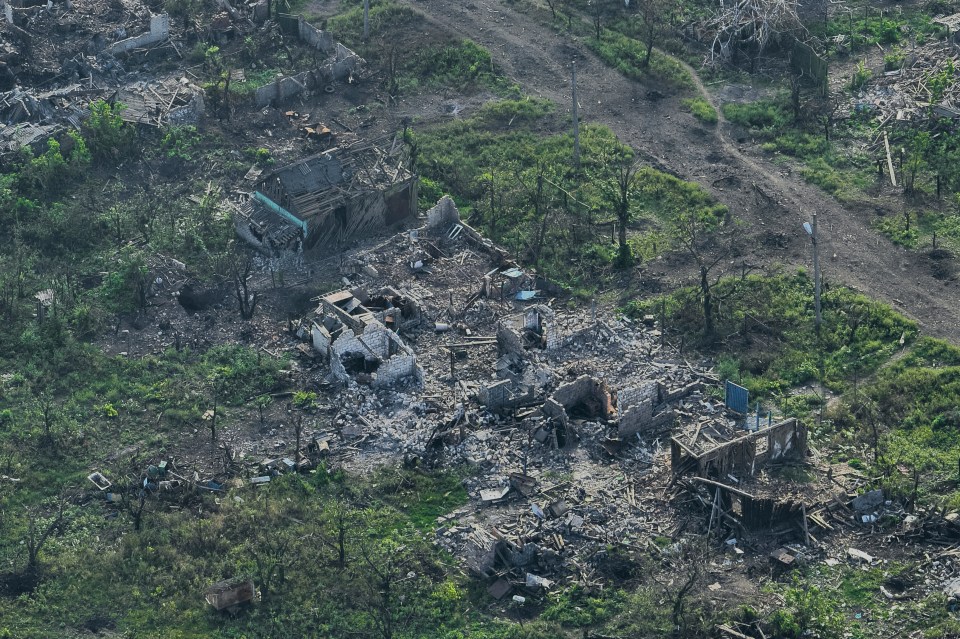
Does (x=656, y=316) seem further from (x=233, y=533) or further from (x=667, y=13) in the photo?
(x=667, y=13)

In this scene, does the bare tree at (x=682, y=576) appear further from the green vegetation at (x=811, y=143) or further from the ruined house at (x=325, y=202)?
the green vegetation at (x=811, y=143)

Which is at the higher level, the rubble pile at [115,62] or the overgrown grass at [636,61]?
the overgrown grass at [636,61]

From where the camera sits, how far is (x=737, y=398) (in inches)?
2008

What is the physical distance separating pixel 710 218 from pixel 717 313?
5896 mm

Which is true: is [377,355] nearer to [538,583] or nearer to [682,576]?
[538,583]

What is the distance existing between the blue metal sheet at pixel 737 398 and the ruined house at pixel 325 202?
14.0 metres

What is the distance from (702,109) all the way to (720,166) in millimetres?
3610

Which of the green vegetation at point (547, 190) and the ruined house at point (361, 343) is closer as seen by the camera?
the ruined house at point (361, 343)

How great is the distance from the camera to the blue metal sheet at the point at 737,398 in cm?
5084

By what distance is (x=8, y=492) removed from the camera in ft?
158

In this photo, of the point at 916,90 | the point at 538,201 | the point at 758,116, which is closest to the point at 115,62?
the point at 538,201

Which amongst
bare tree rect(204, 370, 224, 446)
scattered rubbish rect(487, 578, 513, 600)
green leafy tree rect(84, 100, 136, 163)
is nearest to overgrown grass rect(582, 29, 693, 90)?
green leafy tree rect(84, 100, 136, 163)

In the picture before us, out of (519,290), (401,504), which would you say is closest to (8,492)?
(401,504)

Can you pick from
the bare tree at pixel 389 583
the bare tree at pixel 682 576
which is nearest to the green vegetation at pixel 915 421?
the bare tree at pixel 682 576
